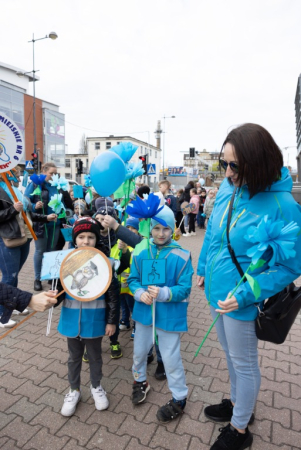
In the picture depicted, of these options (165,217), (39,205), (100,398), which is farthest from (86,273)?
(39,205)

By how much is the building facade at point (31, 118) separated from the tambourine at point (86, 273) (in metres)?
34.4

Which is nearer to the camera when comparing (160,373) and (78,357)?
(78,357)

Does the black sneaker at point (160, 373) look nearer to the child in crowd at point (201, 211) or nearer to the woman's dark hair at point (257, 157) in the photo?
the woman's dark hair at point (257, 157)

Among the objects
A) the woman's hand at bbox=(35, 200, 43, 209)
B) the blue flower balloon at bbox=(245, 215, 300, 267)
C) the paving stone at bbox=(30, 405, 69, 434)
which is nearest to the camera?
the blue flower balloon at bbox=(245, 215, 300, 267)

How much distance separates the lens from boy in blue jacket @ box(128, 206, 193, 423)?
2.19 meters

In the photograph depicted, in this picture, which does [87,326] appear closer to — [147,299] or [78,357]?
[78,357]

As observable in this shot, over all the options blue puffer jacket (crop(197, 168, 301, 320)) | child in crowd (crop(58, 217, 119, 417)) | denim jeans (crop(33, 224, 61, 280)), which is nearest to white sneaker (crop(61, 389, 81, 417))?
child in crowd (crop(58, 217, 119, 417))

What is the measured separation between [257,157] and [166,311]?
4.13 ft

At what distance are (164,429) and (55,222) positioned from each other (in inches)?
138

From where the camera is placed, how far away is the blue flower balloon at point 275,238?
1.50 metres

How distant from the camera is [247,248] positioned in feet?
5.55

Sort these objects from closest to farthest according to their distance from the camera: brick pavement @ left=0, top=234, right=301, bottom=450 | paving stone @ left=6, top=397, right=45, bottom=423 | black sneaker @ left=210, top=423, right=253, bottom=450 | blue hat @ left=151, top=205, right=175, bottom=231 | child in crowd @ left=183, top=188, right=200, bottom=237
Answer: black sneaker @ left=210, top=423, right=253, bottom=450
brick pavement @ left=0, top=234, right=301, bottom=450
paving stone @ left=6, top=397, right=45, bottom=423
blue hat @ left=151, top=205, right=175, bottom=231
child in crowd @ left=183, top=188, right=200, bottom=237

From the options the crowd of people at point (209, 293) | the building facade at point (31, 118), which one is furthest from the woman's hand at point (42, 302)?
the building facade at point (31, 118)

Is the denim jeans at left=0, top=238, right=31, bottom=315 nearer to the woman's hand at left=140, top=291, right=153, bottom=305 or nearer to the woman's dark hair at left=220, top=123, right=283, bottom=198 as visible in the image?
the woman's hand at left=140, top=291, right=153, bottom=305
